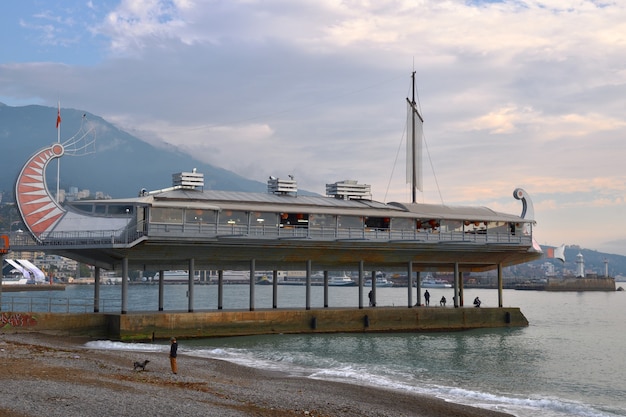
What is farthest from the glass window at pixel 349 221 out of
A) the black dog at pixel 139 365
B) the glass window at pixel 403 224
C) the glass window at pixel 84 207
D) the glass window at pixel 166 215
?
the black dog at pixel 139 365

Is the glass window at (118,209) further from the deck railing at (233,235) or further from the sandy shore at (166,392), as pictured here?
the sandy shore at (166,392)

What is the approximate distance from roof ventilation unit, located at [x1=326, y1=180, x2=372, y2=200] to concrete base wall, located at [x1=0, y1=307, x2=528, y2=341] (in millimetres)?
11434

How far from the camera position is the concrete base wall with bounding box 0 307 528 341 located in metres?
50.1

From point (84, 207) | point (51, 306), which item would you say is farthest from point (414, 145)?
point (51, 306)

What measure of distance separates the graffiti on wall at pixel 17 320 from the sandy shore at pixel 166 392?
836cm

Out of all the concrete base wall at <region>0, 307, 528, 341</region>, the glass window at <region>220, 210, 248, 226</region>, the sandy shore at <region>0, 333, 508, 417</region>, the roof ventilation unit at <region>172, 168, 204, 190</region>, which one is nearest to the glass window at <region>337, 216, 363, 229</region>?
the concrete base wall at <region>0, 307, 528, 341</region>

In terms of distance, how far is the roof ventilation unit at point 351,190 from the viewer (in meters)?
67.8

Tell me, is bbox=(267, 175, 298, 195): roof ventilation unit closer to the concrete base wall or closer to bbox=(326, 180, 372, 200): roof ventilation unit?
bbox=(326, 180, 372, 200): roof ventilation unit

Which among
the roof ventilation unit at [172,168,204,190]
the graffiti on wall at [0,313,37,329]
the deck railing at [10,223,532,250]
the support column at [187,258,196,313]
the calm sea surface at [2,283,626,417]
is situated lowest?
the calm sea surface at [2,283,626,417]

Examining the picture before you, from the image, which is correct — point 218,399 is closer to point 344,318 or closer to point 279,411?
point 279,411

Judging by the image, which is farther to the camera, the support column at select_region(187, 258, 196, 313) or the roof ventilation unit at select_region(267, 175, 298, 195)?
the roof ventilation unit at select_region(267, 175, 298, 195)

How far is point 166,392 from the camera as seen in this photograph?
27703 mm

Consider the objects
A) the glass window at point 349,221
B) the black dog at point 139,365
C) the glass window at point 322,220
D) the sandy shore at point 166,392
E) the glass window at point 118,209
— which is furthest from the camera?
the glass window at point 349,221

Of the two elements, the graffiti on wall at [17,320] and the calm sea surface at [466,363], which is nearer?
the calm sea surface at [466,363]
